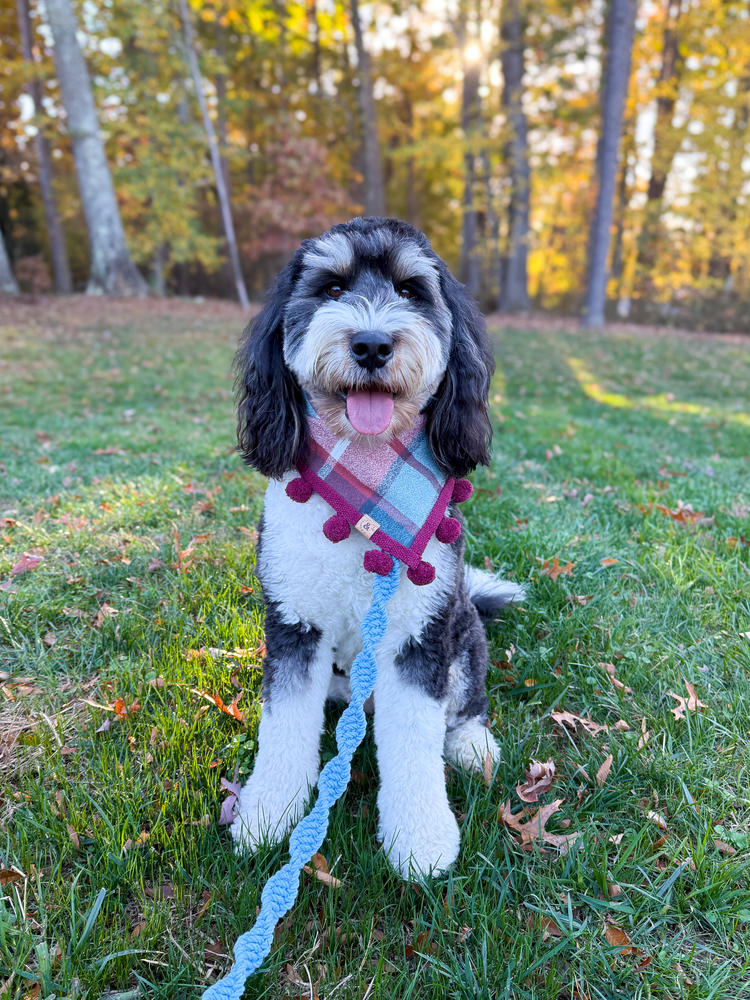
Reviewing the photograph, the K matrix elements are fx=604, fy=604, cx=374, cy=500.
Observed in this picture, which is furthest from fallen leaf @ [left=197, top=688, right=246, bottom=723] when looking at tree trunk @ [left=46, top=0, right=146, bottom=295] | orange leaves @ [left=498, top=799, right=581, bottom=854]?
tree trunk @ [left=46, top=0, right=146, bottom=295]

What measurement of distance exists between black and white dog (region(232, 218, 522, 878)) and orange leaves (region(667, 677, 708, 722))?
1.03 metres

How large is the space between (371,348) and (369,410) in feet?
0.71

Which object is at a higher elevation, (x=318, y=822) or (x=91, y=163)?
(x=91, y=163)

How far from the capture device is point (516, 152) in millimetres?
20438

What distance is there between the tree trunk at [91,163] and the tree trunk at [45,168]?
3.51 meters

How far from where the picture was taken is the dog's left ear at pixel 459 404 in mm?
2352

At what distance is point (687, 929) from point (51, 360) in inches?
489

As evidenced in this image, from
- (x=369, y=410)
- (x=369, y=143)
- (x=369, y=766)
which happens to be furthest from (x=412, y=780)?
(x=369, y=143)

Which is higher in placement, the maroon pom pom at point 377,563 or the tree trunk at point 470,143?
the tree trunk at point 470,143

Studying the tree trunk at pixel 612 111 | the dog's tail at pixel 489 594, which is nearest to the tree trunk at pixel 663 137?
the tree trunk at pixel 612 111

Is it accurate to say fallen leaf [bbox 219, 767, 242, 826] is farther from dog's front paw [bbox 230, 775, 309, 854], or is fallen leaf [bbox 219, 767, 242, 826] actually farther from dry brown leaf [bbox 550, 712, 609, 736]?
dry brown leaf [bbox 550, 712, 609, 736]

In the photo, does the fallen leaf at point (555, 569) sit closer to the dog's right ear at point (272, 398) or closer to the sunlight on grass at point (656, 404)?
the dog's right ear at point (272, 398)

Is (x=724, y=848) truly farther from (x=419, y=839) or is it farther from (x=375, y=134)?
(x=375, y=134)

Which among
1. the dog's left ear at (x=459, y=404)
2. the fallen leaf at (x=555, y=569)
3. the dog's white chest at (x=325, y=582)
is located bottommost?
the fallen leaf at (x=555, y=569)
